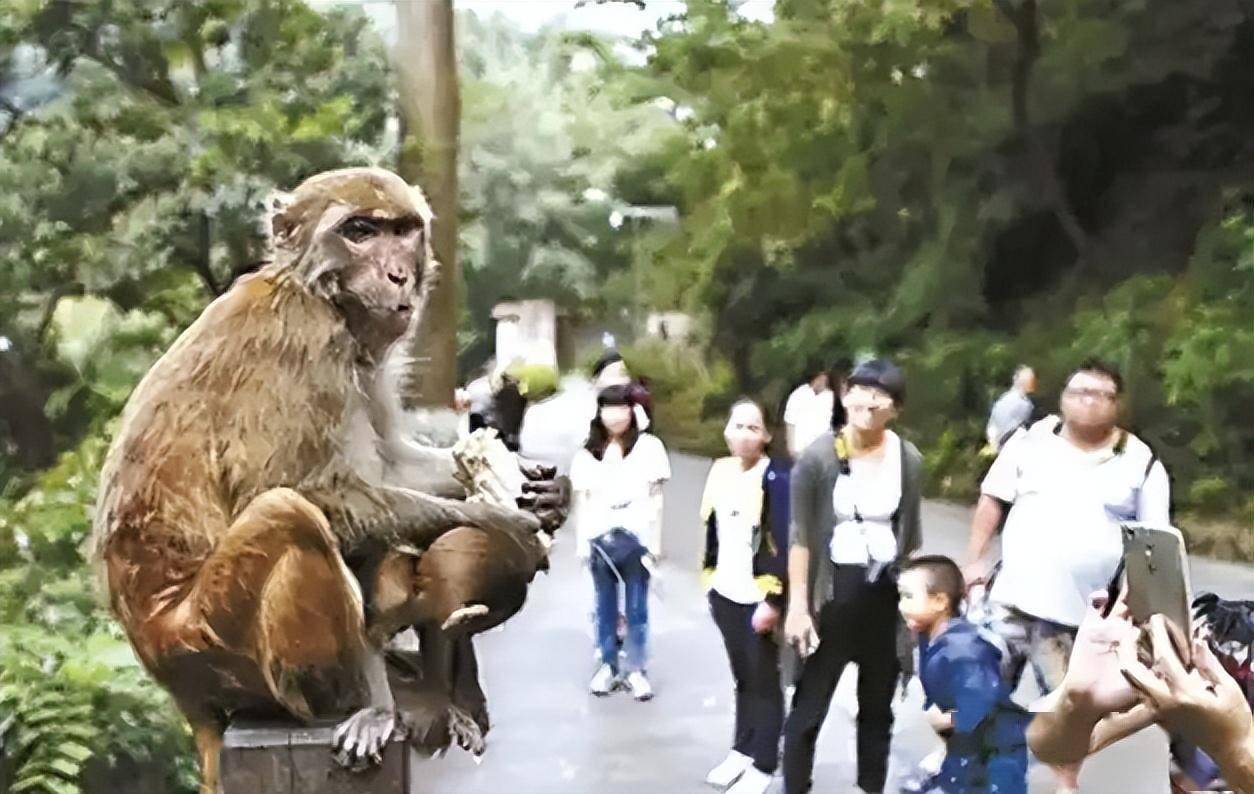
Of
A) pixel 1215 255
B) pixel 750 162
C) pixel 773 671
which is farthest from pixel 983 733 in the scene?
pixel 750 162

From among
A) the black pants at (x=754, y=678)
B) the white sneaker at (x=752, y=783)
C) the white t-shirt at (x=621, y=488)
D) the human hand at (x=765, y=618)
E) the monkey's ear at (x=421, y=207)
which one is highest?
the monkey's ear at (x=421, y=207)

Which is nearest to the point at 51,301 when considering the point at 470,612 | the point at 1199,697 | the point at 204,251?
the point at 204,251

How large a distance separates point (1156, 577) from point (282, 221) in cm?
102

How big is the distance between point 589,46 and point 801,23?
1.47 ft

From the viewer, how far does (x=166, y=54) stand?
2631mm

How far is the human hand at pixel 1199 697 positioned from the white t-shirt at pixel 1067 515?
0.84m

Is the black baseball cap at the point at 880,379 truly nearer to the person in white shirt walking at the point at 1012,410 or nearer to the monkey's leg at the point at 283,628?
the person in white shirt walking at the point at 1012,410

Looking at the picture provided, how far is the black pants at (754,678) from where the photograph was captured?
7.31 feet

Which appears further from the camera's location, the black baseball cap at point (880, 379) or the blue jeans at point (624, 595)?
the blue jeans at point (624, 595)

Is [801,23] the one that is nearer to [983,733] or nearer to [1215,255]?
[1215,255]

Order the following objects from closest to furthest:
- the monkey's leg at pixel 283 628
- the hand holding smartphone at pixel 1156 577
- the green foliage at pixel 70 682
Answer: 1. the monkey's leg at pixel 283 628
2. the hand holding smartphone at pixel 1156 577
3. the green foliage at pixel 70 682

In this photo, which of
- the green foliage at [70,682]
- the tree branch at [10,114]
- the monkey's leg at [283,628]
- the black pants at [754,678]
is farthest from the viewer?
the tree branch at [10,114]

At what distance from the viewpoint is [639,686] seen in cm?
252

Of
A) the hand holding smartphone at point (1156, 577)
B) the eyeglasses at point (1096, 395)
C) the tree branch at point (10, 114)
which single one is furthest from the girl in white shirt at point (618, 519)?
the tree branch at point (10, 114)
